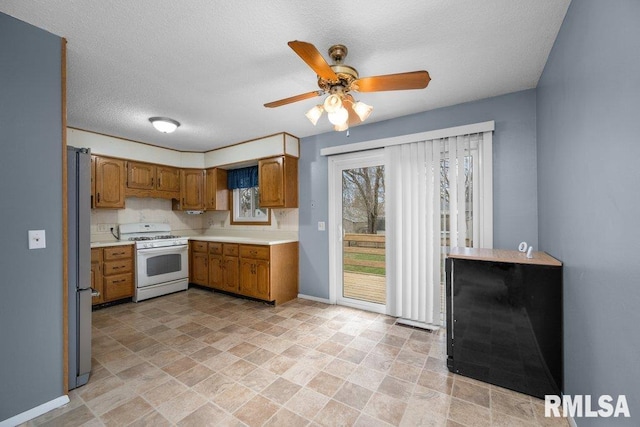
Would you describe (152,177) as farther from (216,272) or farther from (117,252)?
(216,272)

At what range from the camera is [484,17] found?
65.1 inches

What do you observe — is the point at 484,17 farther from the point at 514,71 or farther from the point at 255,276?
the point at 255,276

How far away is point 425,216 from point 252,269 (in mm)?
2569

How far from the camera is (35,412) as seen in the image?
5.55 feet

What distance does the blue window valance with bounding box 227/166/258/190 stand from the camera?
188 inches

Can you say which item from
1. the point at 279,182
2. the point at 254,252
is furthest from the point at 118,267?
the point at 279,182

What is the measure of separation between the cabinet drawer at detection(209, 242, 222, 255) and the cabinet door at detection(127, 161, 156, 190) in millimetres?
1439

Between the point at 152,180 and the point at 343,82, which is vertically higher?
the point at 343,82

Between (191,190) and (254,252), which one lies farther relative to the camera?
(191,190)

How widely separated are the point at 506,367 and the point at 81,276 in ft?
11.0

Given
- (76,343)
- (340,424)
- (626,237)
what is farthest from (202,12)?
(340,424)

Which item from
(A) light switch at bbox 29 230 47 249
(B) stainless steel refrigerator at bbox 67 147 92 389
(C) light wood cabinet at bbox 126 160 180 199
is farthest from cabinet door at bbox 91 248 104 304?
(A) light switch at bbox 29 230 47 249

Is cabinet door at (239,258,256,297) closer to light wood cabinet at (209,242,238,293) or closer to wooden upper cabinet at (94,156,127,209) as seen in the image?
light wood cabinet at (209,242,238,293)

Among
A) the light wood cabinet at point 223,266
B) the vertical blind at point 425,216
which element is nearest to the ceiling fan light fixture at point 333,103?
the vertical blind at point 425,216
